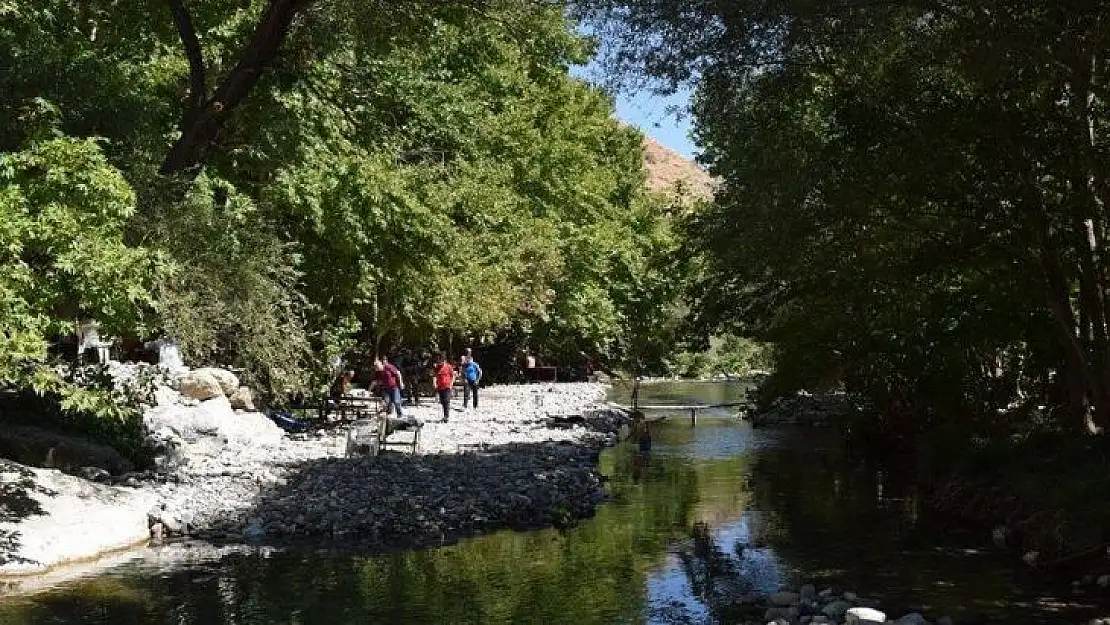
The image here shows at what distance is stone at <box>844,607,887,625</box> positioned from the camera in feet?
32.6

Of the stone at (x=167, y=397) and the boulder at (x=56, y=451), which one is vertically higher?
the stone at (x=167, y=397)

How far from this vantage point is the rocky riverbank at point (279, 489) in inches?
549

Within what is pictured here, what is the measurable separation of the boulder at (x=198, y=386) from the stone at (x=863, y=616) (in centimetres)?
1518

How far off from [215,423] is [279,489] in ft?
15.2

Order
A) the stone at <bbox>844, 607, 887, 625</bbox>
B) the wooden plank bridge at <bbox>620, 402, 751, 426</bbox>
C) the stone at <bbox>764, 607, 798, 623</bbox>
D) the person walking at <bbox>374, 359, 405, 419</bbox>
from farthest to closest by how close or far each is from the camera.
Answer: the wooden plank bridge at <bbox>620, 402, 751, 426</bbox> < the person walking at <bbox>374, 359, 405, 419</bbox> < the stone at <bbox>764, 607, 798, 623</bbox> < the stone at <bbox>844, 607, 887, 625</bbox>

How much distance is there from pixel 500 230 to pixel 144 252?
23.8 meters

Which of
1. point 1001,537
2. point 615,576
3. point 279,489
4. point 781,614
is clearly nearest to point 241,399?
point 279,489

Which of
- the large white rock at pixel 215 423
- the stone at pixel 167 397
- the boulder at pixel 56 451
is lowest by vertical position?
the boulder at pixel 56 451

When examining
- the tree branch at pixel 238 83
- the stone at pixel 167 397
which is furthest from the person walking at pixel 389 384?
the tree branch at pixel 238 83

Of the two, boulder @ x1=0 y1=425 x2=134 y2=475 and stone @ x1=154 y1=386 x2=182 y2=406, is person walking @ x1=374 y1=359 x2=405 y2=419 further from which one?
boulder @ x1=0 y1=425 x2=134 y2=475

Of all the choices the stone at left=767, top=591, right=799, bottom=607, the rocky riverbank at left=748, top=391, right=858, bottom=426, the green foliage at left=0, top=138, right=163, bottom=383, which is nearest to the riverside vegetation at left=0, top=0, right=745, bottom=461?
the green foliage at left=0, top=138, right=163, bottom=383

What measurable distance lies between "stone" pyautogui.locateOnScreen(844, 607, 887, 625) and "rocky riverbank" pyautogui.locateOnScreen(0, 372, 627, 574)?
6249 mm

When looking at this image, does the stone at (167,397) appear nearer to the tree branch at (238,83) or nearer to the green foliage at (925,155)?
the tree branch at (238,83)

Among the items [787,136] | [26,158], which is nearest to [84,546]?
[26,158]
